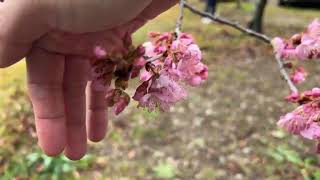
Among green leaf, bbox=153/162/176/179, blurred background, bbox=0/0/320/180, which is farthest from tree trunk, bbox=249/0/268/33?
green leaf, bbox=153/162/176/179

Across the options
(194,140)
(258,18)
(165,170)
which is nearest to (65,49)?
(165,170)

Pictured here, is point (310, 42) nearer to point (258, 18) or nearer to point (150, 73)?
point (150, 73)

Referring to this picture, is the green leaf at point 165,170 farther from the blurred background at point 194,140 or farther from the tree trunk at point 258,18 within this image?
the tree trunk at point 258,18

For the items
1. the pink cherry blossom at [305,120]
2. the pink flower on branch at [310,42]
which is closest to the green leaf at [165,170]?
the pink flower on branch at [310,42]

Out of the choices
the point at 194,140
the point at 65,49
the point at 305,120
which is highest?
the point at 65,49

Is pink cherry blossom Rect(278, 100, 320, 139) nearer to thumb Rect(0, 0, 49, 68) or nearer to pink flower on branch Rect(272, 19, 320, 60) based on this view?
pink flower on branch Rect(272, 19, 320, 60)

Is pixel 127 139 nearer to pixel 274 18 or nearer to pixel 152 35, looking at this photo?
pixel 152 35
